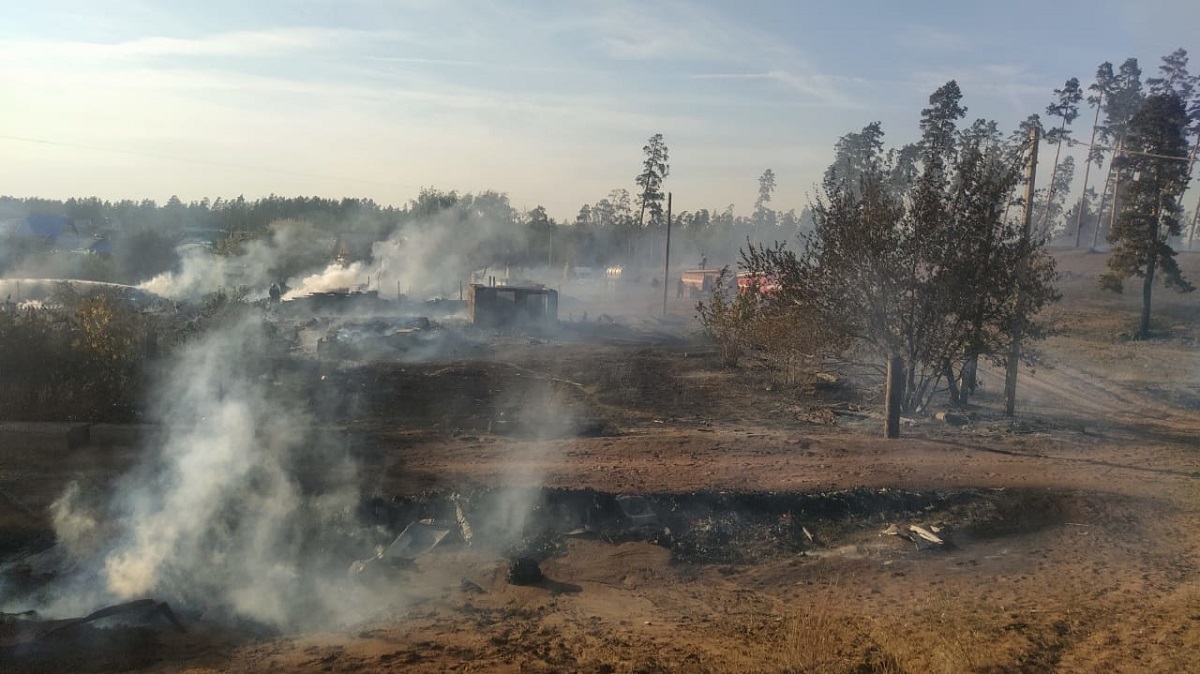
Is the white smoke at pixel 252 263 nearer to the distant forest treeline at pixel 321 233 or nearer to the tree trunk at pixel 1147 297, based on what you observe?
the distant forest treeline at pixel 321 233

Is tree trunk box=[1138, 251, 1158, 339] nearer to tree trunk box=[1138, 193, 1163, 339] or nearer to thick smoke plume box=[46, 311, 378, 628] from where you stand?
tree trunk box=[1138, 193, 1163, 339]

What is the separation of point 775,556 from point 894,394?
568 centimetres

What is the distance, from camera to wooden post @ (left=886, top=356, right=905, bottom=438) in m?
12.8

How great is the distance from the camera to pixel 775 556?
8.27 metres

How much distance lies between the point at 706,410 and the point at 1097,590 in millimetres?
9599

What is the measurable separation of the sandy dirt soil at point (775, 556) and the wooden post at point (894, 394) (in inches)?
16.4

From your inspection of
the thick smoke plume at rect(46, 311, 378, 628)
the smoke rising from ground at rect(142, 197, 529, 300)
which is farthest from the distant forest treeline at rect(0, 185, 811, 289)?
the thick smoke plume at rect(46, 311, 378, 628)

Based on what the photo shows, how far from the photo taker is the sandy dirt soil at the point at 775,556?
578cm

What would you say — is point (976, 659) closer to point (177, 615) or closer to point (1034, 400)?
point (177, 615)

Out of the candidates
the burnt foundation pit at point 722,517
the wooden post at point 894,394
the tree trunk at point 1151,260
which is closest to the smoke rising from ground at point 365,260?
the burnt foundation pit at point 722,517

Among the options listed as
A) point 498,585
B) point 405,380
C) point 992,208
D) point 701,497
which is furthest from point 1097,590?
point 405,380

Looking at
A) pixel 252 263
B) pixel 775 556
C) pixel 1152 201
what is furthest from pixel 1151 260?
pixel 252 263

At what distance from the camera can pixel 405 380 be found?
19344 mm

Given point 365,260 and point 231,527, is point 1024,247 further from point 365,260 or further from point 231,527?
point 365,260
